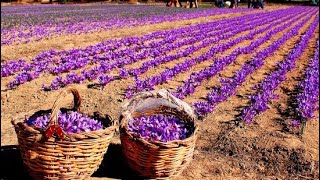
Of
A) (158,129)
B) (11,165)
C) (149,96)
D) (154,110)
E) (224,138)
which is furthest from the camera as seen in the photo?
(224,138)

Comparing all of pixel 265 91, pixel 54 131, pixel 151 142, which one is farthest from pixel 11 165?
pixel 265 91

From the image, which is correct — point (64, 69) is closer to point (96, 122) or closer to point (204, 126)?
point (204, 126)

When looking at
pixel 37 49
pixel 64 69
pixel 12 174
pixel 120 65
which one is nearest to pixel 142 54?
pixel 120 65

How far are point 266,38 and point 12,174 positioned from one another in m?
15.6

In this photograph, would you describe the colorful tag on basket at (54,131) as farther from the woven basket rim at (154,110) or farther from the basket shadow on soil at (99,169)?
the basket shadow on soil at (99,169)

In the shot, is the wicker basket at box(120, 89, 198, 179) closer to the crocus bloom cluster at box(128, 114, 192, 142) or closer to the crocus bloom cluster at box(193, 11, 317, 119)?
the crocus bloom cluster at box(128, 114, 192, 142)

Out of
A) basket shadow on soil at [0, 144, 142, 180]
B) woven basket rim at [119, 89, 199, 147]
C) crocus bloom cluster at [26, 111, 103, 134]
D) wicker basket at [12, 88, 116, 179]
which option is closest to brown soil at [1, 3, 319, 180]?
basket shadow on soil at [0, 144, 142, 180]

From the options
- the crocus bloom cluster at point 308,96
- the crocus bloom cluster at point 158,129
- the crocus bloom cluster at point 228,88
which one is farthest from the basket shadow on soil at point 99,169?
the crocus bloom cluster at point 308,96

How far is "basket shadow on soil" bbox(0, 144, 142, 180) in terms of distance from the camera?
5000 millimetres

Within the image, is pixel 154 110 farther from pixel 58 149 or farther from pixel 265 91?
pixel 265 91

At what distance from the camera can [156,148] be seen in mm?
4637

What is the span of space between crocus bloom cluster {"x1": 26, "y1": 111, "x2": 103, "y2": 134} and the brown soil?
0.26m

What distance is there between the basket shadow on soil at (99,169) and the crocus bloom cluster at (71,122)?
632mm

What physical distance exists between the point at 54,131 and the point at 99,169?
3.91 feet
